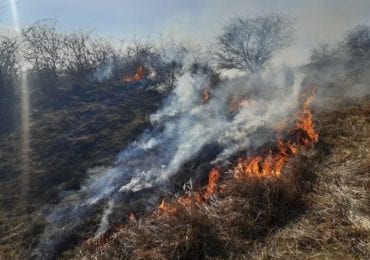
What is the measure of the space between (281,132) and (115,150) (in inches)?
192

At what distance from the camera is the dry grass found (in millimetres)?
6801

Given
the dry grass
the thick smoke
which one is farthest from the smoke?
the dry grass

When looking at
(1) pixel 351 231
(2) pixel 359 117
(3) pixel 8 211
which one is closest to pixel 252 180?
(1) pixel 351 231

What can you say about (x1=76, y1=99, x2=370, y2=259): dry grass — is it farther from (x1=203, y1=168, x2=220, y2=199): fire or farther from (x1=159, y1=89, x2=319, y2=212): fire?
(x1=203, y1=168, x2=220, y2=199): fire

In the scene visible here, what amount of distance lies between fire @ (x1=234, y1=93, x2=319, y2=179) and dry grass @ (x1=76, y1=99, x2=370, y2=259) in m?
0.39

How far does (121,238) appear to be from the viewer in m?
8.20

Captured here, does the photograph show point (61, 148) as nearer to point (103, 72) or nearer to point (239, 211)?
point (239, 211)

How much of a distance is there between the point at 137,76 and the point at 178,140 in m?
8.58

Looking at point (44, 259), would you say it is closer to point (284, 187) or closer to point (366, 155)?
point (284, 187)

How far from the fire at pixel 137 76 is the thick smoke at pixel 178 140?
132 inches

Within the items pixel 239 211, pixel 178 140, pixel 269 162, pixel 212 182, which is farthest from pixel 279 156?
pixel 178 140

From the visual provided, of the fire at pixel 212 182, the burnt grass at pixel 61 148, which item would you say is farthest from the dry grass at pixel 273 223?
the burnt grass at pixel 61 148

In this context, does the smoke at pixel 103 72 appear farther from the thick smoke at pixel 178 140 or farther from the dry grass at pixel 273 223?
the dry grass at pixel 273 223

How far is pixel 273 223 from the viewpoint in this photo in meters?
7.68
